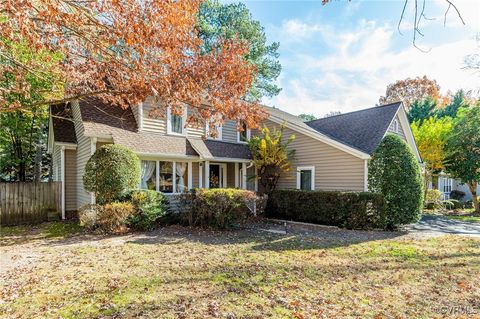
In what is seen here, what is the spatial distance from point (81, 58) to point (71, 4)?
2.11m

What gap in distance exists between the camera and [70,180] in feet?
42.9

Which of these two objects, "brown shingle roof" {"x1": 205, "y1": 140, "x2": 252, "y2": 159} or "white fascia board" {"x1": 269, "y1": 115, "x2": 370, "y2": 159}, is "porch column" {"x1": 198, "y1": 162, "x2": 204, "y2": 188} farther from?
"white fascia board" {"x1": 269, "y1": 115, "x2": 370, "y2": 159}

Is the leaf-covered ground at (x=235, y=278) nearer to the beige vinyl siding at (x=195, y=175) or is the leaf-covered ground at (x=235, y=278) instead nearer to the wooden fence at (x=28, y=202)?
the wooden fence at (x=28, y=202)

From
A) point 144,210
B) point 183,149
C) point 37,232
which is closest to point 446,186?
point 183,149

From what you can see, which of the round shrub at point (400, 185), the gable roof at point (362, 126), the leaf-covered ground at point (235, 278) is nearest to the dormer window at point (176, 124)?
the leaf-covered ground at point (235, 278)

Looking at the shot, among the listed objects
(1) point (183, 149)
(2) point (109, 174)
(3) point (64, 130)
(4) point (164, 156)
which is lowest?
(2) point (109, 174)

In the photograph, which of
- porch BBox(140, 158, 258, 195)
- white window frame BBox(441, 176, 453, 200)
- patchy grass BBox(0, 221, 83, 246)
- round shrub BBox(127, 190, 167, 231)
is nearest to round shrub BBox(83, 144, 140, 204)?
round shrub BBox(127, 190, 167, 231)

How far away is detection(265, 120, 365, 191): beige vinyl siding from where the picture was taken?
12344 mm

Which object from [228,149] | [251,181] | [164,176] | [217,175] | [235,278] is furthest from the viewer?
[251,181]

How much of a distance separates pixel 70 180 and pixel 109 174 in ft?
15.3

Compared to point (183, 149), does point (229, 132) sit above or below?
above

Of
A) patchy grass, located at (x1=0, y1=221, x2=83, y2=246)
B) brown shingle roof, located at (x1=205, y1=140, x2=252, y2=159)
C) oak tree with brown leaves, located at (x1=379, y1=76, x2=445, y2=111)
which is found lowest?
patchy grass, located at (x1=0, y1=221, x2=83, y2=246)

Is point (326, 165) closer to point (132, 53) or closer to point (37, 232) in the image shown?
point (132, 53)

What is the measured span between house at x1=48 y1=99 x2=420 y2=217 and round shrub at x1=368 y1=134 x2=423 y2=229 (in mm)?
1044
